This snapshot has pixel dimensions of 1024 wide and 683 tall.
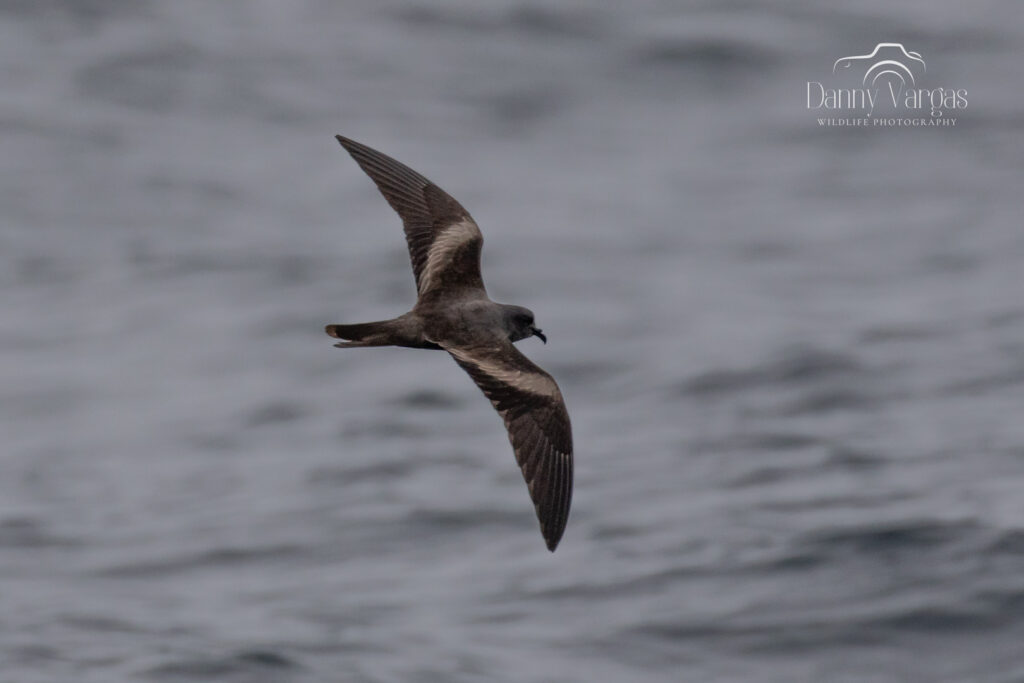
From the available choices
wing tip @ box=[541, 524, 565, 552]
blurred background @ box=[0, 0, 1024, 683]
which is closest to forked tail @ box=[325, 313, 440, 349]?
wing tip @ box=[541, 524, 565, 552]

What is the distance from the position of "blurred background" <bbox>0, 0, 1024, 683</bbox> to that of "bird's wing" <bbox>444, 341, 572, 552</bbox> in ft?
15.0

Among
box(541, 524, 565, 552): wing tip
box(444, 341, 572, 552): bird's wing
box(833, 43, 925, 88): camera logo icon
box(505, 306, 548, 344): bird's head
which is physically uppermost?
box(833, 43, 925, 88): camera logo icon

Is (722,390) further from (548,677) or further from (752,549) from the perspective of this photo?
(548,677)

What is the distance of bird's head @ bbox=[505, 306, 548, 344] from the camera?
7.87 meters

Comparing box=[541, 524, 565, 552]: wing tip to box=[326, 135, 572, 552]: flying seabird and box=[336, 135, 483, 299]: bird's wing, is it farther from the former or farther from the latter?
box=[336, 135, 483, 299]: bird's wing

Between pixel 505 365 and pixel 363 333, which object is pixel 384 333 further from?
pixel 505 365

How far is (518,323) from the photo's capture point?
7.92 meters

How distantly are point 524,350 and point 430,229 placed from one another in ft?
35.2

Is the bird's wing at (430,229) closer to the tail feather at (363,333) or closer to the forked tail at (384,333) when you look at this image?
the forked tail at (384,333)

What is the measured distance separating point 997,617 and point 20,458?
374 inches

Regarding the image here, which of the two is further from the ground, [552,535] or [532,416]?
[532,416]

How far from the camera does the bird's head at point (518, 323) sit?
7871 millimetres

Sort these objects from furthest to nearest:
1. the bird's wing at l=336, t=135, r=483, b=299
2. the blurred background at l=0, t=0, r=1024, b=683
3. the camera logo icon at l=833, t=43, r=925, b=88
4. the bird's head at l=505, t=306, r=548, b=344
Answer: the camera logo icon at l=833, t=43, r=925, b=88
the blurred background at l=0, t=0, r=1024, b=683
the bird's wing at l=336, t=135, r=483, b=299
the bird's head at l=505, t=306, r=548, b=344

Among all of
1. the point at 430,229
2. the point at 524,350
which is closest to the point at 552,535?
the point at 430,229
